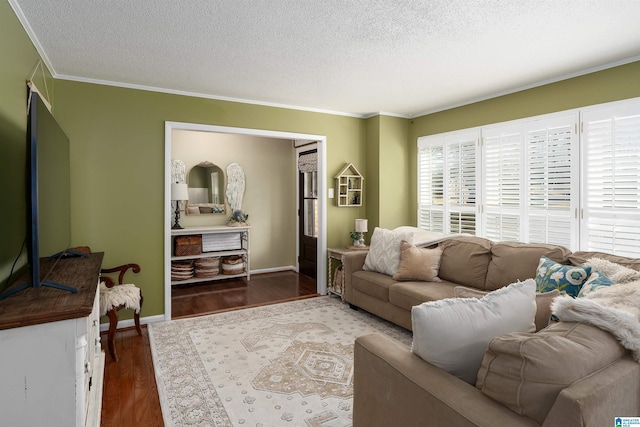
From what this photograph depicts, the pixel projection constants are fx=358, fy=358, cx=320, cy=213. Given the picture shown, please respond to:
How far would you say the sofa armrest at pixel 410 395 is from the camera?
46.8 inches

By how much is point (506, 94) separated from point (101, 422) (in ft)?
15.5

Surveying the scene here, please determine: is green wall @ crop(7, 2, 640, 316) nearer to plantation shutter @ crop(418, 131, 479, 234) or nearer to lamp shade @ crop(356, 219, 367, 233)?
plantation shutter @ crop(418, 131, 479, 234)

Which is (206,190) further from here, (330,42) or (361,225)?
(330,42)

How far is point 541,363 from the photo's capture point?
111cm

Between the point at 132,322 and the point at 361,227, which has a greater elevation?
the point at 361,227

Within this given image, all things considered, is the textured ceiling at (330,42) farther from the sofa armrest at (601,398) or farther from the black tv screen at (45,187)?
the sofa armrest at (601,398)

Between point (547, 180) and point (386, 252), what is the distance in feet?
5.92

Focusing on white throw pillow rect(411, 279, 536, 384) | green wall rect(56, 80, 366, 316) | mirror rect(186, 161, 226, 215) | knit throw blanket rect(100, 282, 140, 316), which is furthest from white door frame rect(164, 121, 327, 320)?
white throw pillow rect(411, 279, 536, 384)

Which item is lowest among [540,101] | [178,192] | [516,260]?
[516,260]

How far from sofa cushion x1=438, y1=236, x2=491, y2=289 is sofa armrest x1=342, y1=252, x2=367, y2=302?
95 cm

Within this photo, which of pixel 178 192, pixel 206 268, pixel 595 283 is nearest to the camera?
pixel 595 283

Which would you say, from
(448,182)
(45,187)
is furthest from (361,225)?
(45,187)

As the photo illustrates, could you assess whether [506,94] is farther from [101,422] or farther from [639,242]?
[101,422]

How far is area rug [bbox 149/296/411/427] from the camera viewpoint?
90.3 inches
